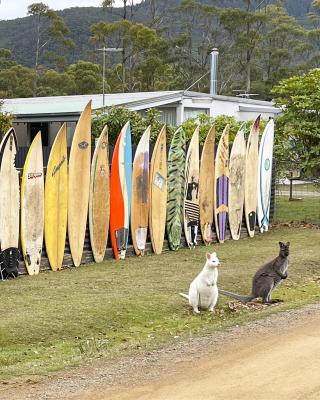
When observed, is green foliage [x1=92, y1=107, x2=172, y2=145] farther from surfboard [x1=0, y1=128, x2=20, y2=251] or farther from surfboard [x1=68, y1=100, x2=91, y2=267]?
surfboard [x1=0, y1=128, x2=20, y2=251]

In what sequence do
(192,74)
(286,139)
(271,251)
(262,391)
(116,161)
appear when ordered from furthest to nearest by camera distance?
1. (192,74)
2. (286,139)
3. (271,251)
4. (116,161)
5. (262,391)

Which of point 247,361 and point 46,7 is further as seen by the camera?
point 46,7

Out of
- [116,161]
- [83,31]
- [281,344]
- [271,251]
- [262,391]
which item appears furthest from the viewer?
[83,31]

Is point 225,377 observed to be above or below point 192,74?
below

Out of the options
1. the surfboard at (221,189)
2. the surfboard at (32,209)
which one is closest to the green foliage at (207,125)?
the surfboard at (221,189)

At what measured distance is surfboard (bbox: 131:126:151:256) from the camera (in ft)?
41.5

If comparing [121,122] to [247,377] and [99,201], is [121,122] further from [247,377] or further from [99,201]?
[247,377]

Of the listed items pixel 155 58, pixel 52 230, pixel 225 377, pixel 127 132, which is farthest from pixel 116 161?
pixel 155 58

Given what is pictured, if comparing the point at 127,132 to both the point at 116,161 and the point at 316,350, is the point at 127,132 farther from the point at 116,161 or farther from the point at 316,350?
the point at 316,350

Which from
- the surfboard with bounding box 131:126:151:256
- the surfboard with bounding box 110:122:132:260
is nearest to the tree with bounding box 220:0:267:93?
the surfboard with bounding box 131:126:151:256

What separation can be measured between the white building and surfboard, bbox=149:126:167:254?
9.28 metres

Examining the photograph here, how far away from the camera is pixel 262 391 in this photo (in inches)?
231

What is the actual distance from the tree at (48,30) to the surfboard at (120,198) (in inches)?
1436

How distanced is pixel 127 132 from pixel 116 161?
0.67 meters
